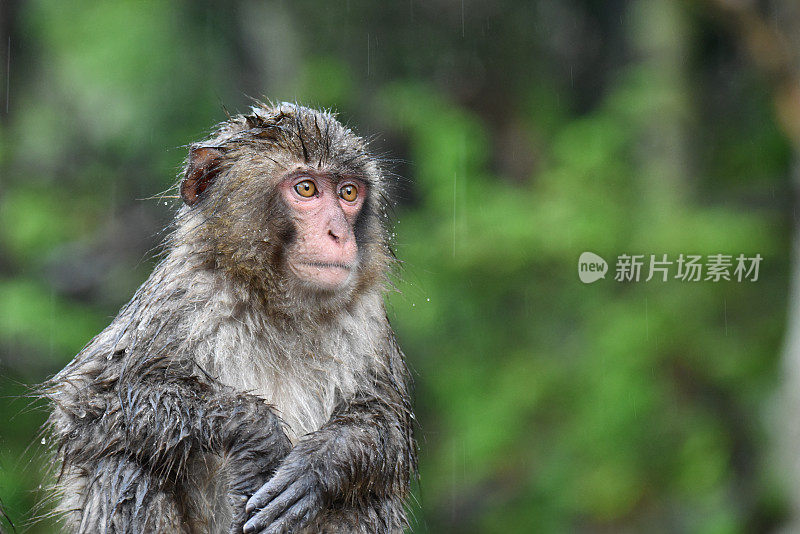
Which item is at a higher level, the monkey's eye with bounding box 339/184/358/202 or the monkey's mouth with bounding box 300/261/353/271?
the monkey's eye with bounding box 339/184/358/202

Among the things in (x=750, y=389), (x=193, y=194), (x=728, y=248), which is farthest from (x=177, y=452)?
(x=750, y=389)

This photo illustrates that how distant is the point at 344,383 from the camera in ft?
12.4

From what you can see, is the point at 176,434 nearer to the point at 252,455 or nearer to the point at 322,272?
the point at 252,455

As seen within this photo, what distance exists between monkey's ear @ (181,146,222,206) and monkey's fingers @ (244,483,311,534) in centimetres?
121

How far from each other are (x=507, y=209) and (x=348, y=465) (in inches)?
199

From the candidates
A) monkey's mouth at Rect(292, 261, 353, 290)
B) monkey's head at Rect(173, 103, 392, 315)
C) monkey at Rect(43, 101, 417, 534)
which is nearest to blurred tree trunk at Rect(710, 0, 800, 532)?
monkey at Rect(43, 101, 417, 534)

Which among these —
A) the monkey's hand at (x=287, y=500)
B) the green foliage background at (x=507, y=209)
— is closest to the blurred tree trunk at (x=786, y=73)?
the green foliage background at (x=507, y=209)

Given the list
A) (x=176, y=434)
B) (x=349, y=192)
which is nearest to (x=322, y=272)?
(x=349, y=192)

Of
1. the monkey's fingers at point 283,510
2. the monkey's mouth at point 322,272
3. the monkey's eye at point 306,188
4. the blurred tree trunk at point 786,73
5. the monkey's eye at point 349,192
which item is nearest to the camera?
the monkey's fingers at point 283,510

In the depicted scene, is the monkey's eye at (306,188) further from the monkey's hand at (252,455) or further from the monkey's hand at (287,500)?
the monkey's hand at (287,500)

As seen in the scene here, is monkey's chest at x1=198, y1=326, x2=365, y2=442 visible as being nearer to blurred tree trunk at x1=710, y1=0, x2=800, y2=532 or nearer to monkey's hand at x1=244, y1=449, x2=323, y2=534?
monkey's hand at x1=244, y1=449, x2=323, y2=534

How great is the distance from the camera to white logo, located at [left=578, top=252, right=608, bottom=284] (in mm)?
8117

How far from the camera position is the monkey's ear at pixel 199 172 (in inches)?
147

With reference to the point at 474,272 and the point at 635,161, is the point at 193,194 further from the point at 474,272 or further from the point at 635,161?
the point at 635,161
